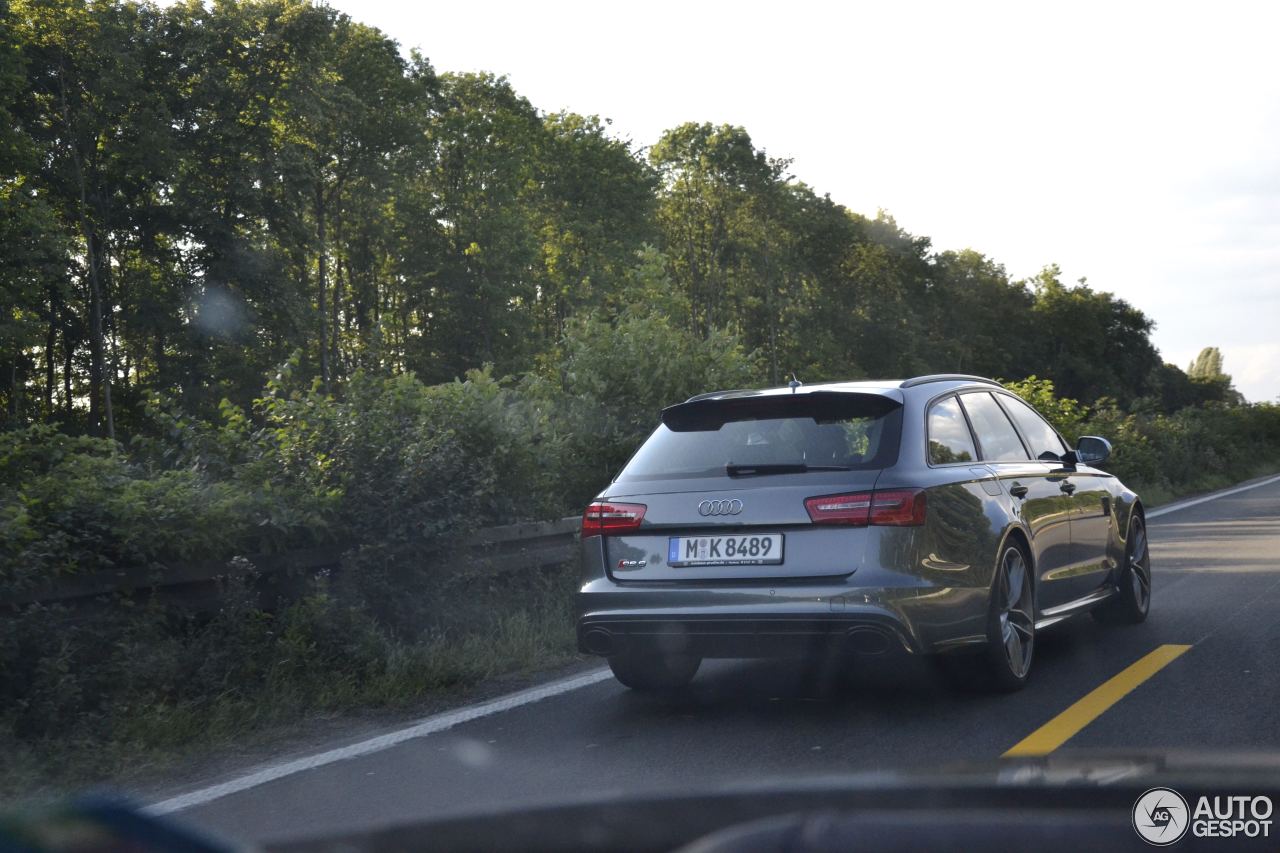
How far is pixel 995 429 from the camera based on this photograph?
7629 mm

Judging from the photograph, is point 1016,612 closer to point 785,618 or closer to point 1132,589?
point 785,618

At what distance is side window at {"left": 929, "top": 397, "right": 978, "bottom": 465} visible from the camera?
21.9 ft

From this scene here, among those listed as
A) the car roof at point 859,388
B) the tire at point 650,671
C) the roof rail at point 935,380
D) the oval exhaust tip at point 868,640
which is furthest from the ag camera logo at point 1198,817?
the tire at point 650,671

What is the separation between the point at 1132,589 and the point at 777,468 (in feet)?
12.4

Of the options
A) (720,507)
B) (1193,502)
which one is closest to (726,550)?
(720,507)

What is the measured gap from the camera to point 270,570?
7691 millimetres

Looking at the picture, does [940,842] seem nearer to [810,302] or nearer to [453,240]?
[453,240]

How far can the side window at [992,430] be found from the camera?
289 inches

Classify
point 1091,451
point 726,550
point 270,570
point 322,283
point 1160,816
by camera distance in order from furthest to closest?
point 322,283 < point 1091,451 < point 270,570 < point 726,550 < point 1160,816

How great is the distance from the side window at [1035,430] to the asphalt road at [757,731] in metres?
1.17

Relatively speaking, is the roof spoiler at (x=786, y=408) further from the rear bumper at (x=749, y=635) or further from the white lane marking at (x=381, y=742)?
the white lane marking at (x=381, y=742)

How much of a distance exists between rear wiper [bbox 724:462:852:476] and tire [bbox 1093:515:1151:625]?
3286mm

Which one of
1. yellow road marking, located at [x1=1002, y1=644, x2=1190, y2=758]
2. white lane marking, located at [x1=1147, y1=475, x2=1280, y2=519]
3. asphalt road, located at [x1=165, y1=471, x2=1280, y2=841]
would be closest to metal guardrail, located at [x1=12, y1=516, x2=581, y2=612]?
asphalt road, located at [x1=165, y1=471, x2=1280, y2=841]

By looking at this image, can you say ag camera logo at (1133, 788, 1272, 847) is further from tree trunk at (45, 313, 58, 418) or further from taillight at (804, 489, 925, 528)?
tree trunk at (45, 313, 58, 418)
